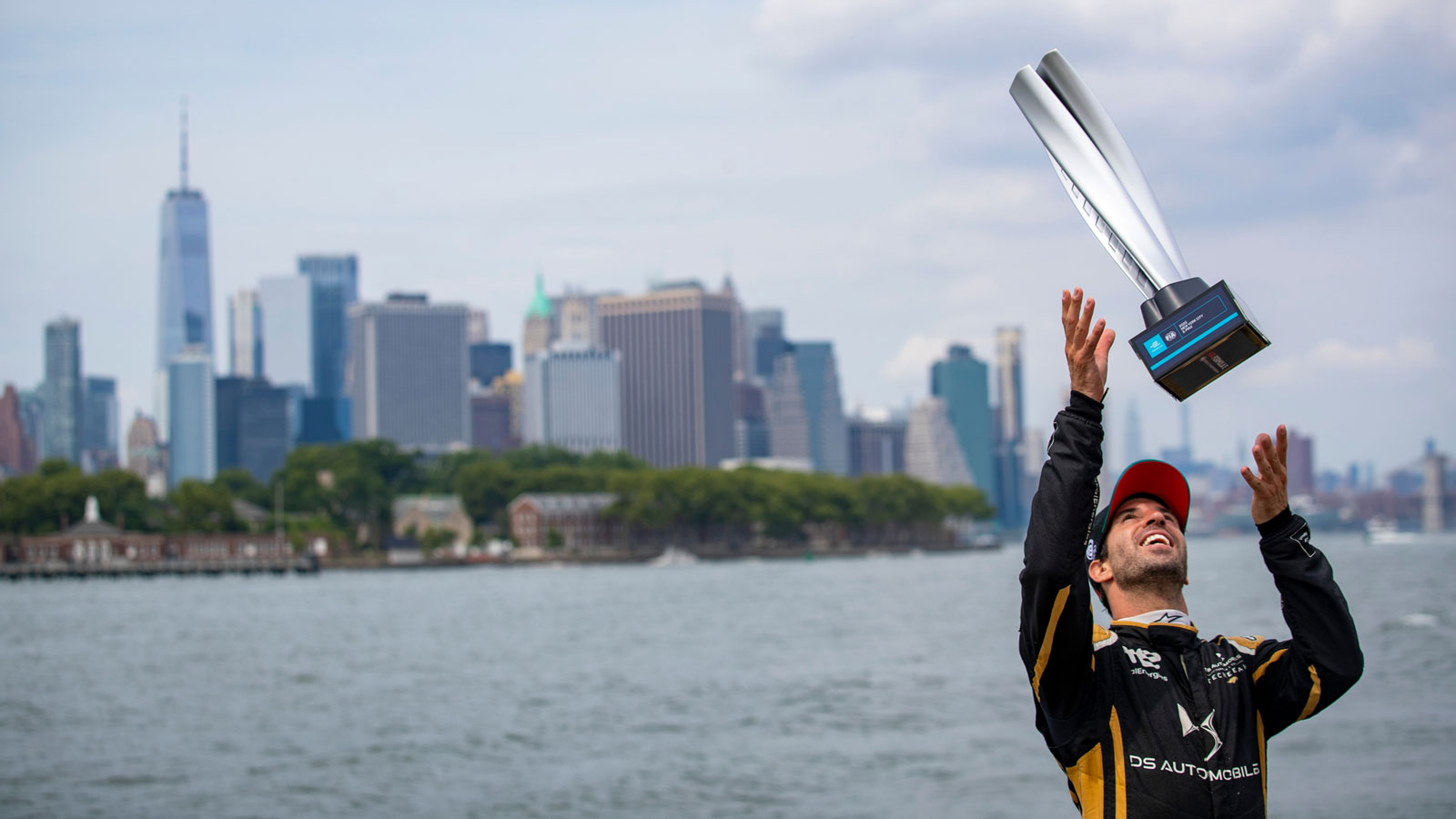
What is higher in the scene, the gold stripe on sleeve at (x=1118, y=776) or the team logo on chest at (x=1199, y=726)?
the team logo on chest at (x=1199, y=726)

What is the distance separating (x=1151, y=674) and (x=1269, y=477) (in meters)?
0.61

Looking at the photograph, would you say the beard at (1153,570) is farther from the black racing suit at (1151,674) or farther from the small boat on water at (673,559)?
the small boat on water at (673,559)

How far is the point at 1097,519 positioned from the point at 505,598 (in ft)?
274

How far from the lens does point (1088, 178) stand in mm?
4023

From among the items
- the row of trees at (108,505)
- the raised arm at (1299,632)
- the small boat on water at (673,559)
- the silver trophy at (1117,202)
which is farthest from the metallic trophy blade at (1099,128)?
the small boat on water at (673,559)

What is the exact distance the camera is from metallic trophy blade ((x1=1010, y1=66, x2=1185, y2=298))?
396 cm

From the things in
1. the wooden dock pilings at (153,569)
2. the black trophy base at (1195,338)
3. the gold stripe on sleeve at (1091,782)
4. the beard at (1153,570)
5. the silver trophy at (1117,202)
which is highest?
the silver trophy at (1117,202)

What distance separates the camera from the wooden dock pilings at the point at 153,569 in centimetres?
13188

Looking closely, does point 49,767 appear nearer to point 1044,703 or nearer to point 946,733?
point 946,733

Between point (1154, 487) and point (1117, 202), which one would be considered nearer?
point (1117, 202)

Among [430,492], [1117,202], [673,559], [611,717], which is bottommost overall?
[673,559]

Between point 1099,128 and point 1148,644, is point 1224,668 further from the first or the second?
point 1099,128

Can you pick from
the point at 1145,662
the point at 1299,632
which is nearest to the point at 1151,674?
the point at 1145,662

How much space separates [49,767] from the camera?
28.0 metres
